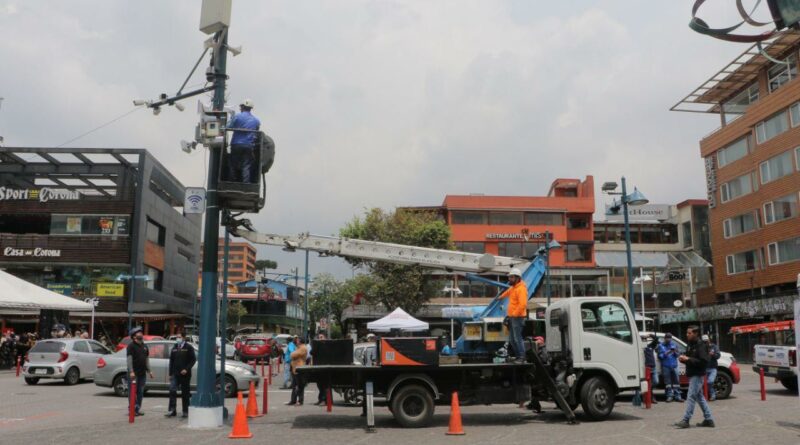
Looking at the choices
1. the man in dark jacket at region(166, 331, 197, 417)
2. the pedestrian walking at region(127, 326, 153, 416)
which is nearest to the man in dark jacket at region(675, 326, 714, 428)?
the man in dark jacket at region(166, 331, 197, 417)

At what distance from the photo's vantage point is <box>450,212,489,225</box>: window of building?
61719 mm

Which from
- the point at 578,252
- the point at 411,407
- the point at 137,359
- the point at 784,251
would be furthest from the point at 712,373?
the point at 578,252

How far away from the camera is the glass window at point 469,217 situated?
6172cm

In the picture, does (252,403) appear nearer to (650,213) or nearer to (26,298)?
(26,298)

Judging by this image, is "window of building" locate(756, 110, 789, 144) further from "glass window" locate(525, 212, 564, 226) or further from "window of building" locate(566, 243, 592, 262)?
"glass window" locate(525, 212, 564, 226)

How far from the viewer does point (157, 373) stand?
18.5 meters

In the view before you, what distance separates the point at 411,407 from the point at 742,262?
4121 centimetres

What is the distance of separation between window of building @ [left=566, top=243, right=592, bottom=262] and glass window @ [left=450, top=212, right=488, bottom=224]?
8370 millimetres

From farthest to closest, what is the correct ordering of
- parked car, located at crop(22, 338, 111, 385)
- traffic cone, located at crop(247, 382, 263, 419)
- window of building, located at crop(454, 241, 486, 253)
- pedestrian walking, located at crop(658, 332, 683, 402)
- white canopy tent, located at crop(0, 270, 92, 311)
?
window of building, located at crop(454, 241, 486, 253) → white canopy tent, located at crop(0, 270, 92, 311) → parked car, located at crop(22, 338, 111, 385) → pedestrian walking, located at crop(658, 332, 683, 402) → traffic cone, located at crop(247, 382, 263, 419)

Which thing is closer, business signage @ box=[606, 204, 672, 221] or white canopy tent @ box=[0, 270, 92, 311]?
white canopy tent @ box=[0, 270, 92, 311]

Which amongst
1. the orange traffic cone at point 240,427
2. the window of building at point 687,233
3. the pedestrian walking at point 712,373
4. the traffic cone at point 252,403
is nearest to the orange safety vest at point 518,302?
the orange traffic cone at point 240,427

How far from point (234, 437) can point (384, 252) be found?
604 cm

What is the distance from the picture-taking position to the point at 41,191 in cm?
5034

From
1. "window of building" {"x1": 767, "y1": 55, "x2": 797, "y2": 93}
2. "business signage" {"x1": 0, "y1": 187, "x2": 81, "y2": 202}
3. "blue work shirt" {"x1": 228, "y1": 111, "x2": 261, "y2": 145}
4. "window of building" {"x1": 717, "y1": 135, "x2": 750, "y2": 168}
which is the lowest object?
"blue work shirt" {"x1": 228, "y1": 111, "x2": 261, "y2": 145}
